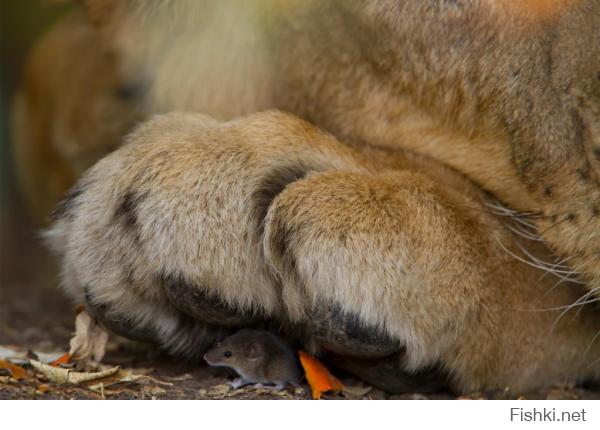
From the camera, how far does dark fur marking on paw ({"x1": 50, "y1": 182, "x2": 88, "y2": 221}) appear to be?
1.49 meters

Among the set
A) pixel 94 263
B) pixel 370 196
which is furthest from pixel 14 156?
pixel 370 196

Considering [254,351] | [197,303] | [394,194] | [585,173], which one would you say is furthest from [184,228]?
[585,173]

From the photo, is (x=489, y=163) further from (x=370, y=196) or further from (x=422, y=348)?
(x=422, y=348)

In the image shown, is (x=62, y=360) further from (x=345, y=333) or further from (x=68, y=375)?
(x=345, y=333)

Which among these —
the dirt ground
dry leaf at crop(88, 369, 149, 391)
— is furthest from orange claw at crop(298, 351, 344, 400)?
dry leaf at crop(88, 369, 149, 391)

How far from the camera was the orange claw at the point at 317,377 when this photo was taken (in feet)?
4.59

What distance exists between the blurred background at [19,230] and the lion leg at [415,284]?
2.91 ft

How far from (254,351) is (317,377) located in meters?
0.10

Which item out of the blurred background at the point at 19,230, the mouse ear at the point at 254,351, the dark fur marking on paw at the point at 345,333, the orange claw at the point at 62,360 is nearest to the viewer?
the dark fur marking on paw at the point at 345,333

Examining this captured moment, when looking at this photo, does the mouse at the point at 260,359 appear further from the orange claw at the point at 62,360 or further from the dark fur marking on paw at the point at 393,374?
the orange claw at the point at 62,360

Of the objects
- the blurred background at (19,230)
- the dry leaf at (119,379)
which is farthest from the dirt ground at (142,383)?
the blurred background at (19,230)

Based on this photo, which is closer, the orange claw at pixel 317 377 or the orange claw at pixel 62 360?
the orange claw at pixel 317 377

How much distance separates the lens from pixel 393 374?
139cm

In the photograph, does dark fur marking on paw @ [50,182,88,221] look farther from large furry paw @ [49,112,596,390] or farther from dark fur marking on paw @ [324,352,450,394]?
dark fur marking on paw @ [324,352,450,394]
